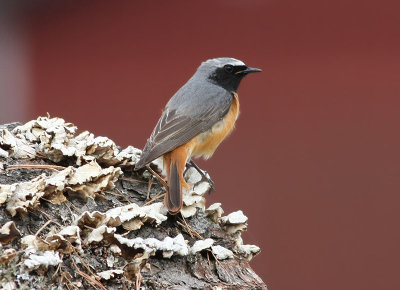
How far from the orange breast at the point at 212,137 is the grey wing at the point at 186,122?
0.03 meters

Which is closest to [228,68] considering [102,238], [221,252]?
[221,252]

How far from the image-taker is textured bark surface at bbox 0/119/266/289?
230 centimetres

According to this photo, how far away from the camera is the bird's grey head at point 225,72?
15.1ft

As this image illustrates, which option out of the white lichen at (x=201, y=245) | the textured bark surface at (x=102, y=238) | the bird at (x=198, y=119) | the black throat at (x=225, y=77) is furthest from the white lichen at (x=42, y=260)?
the black throat at (x=225, y=77)

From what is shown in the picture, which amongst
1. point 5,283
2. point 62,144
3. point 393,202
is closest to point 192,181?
point 62,144

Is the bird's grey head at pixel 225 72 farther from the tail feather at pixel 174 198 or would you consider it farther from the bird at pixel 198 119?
the tail feather at pixel 174 198

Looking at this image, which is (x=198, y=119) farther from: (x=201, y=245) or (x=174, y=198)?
(x=201, y=245)

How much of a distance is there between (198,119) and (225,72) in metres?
0.62

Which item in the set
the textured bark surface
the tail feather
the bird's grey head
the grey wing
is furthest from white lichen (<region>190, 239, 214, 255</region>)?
the bird's grey head

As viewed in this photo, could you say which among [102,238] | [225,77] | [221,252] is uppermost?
[225,77]

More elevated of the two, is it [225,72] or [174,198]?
[225,72]

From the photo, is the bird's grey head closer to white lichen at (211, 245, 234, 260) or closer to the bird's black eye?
the bird's black eye

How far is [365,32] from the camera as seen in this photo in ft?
20.5

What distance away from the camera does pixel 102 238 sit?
8.06ft
